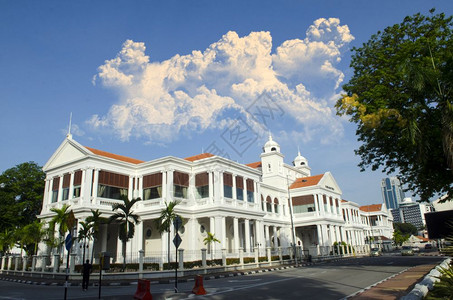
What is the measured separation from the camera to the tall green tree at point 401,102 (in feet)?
52.7

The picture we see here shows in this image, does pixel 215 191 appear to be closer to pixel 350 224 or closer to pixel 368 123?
pixel 368 123

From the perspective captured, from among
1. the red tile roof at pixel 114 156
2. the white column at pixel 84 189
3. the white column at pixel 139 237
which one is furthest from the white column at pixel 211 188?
the white column at pixel 84 189

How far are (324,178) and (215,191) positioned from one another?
25359mm

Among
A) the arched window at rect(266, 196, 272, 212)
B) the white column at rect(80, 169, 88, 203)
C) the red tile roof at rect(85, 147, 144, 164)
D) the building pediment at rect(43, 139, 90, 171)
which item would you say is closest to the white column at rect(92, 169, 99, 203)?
the white column at rect(80, 169, 88, 203)

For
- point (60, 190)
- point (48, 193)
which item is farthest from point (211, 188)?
point (48, 193)

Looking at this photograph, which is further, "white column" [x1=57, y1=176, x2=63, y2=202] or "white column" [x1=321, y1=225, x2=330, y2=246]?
"white column" [x1=321, y1=225, x2=330, y2=246]

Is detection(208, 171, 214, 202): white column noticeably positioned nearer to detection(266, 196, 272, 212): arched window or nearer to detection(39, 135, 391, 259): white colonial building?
detection(39, 135, 391, 259): white colonial building

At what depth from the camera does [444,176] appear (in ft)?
57.5

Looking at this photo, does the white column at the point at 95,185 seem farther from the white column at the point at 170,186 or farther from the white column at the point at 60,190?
the white column at the point at 170,186

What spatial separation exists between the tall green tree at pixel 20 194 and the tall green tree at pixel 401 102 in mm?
35619

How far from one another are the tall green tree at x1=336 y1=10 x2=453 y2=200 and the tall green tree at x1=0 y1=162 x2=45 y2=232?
35619mm

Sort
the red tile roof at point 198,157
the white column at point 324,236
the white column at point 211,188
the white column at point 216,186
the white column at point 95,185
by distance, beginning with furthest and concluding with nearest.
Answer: the white column at point 324,236 < the red tile roof at point 198,157 < the white column at point 211,188 < the white column at point 216,186 < the white column at point 95,185

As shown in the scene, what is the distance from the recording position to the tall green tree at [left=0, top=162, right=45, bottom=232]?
3581 cm

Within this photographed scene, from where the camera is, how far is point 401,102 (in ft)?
59.9
